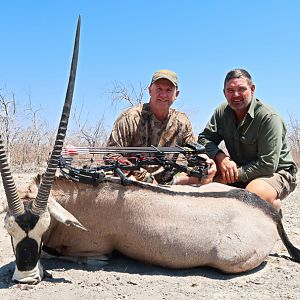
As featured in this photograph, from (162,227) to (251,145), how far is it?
1.69m

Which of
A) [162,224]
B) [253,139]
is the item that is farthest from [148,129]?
[162,224]

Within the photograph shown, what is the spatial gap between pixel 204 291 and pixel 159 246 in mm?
612

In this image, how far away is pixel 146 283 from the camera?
13.2 feet

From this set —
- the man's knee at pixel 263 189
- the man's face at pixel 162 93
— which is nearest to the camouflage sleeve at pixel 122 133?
the man's face at pixel 162 93

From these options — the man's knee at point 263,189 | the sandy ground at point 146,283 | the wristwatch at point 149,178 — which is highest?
the man's knee at point 263,189

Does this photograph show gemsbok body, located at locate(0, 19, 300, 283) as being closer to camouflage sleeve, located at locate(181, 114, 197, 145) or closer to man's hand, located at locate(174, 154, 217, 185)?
man's hand, located at locate(174, 154, 217, 185)

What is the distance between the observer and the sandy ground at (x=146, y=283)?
147 inches

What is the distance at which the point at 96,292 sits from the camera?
12.4ft

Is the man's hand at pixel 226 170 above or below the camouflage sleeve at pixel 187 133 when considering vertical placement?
below

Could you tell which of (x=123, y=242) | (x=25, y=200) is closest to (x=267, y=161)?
(x=123, y=242)

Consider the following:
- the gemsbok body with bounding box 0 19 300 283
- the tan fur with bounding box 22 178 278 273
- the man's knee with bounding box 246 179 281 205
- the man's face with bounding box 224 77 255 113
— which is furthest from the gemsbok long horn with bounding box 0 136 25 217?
the man's face with bounding box 224 77 255 113

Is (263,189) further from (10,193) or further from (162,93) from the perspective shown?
(10,193)

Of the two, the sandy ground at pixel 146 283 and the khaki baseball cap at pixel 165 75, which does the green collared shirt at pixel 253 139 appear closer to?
the khaki baseball cap at pixel 165 75

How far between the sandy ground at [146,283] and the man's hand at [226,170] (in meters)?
0.96
